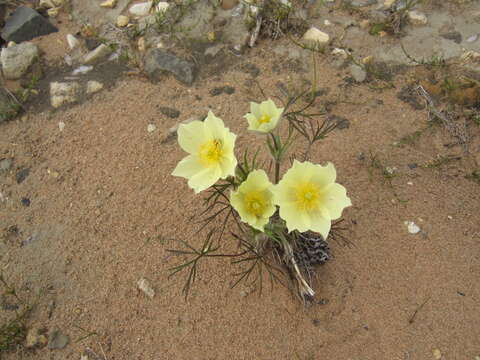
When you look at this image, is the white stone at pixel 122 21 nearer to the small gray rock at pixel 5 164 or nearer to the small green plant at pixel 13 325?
the small gray rock at pixel 5 164

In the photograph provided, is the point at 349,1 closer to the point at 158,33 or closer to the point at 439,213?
the point at 158,33

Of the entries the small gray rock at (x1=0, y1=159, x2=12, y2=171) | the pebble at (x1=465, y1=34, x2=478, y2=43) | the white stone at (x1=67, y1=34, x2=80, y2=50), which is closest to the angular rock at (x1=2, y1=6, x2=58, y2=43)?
the white stone at (x1=67, y1=34, x2=80, y2=50)

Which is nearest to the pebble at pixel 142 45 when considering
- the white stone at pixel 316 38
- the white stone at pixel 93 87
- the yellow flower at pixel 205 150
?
the white stone at pixel 93 87

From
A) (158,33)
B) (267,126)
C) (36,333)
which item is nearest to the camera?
(267,126)

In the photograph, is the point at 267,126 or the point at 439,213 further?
the point at 439,213

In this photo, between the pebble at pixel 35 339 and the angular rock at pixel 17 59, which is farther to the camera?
the angular rock at pixel 17 59

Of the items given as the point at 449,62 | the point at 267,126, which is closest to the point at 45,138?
the point at 267,126

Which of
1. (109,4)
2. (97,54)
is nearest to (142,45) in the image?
(97,54)
